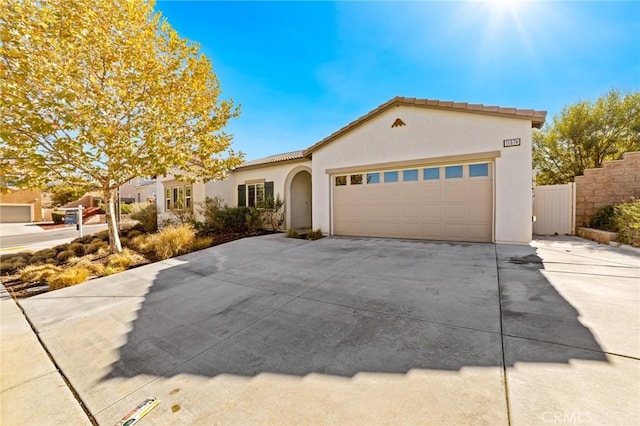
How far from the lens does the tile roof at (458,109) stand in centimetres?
729

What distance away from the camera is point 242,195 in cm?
1520

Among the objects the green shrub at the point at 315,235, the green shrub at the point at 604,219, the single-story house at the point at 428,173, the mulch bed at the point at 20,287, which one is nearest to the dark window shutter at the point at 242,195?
the single-story house at the point at 428,173

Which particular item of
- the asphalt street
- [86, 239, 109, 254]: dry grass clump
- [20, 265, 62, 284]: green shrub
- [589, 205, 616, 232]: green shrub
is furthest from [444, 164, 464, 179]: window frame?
the asphalt street

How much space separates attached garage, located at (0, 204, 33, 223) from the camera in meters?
26.0

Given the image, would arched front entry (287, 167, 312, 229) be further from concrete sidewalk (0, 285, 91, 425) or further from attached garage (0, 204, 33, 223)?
attached garage (0, 204, 33, 223)

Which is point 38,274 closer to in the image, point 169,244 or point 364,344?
point 169,244

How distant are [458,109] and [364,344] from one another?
26.5ft

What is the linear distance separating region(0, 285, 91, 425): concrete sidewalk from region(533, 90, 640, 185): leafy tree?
65.0 ft

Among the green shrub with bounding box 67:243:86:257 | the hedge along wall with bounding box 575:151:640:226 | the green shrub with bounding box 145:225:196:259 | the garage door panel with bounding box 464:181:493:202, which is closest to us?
the garage door panel with bounding box 464:181:493:202

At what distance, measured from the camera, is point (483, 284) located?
4496 millimetres

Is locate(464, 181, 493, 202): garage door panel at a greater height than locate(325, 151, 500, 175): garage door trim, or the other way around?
locate(325, 151, 500, 175): garage door trim

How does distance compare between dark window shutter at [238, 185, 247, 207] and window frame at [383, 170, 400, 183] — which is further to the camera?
dark window shutter at [238, 185, 247, 207]

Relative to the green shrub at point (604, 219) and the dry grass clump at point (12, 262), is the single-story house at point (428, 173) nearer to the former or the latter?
the green shrub at point (604, 219)

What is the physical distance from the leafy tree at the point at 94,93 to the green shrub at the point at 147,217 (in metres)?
5.75
